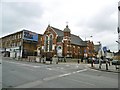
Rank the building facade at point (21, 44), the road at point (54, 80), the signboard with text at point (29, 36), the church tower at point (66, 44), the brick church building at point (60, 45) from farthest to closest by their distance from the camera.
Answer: the signboard with text at point (29, 36) < the building facade at point (21, 44) < the brick church building at point (60, 45) < the church tower at point (66, 44) < the road at point (54, 80)

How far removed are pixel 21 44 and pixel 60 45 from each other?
16.2 meters

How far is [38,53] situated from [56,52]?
1031cm

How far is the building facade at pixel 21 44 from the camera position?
67.8m

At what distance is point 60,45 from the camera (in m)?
62.6

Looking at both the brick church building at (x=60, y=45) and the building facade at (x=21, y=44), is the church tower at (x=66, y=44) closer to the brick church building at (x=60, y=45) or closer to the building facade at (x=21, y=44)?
the brick church building at (x=60, y=45)

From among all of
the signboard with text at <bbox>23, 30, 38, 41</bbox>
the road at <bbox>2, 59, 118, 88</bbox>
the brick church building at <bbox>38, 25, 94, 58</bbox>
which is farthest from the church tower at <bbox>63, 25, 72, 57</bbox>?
the road at <bbox>2, 59, 118, 88</bbox>

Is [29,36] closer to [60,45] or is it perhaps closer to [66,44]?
[60,45]

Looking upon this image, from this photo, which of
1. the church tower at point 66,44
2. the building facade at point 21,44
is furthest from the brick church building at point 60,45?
the building facade at point 21,44

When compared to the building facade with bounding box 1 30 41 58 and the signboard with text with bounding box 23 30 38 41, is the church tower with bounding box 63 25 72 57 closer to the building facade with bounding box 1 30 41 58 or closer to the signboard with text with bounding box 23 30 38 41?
the building facade with bounding box 1 30 41 58

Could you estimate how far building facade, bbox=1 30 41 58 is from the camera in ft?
222

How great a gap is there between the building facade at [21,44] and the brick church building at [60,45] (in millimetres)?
5092

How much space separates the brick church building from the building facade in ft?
16.7

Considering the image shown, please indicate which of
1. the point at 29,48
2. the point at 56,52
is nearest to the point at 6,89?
the point at 56,52

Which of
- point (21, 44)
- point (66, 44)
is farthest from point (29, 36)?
point (66, 44)
